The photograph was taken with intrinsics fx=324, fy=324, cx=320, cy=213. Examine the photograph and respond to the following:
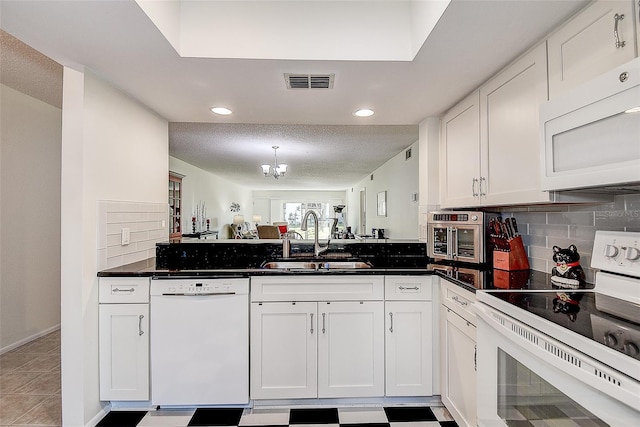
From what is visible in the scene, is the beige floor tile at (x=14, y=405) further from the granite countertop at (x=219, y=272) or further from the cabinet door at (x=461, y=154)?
the cabinet door at (x=461, y=154)

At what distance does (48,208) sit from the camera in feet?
10.9

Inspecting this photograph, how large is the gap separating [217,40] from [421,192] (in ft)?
6.28

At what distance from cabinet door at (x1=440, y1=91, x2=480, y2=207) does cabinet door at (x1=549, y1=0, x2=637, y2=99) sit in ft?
2.05

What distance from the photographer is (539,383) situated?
106 centimetres

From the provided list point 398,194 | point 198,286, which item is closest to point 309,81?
point 198,286

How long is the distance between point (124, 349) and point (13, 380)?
47.8 inches

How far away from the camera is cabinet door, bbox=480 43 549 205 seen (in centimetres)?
149

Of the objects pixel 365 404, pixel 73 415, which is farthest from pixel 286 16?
pixel 73 415

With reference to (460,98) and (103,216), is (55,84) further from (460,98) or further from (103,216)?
(460,98)

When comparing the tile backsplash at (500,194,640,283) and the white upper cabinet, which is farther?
the white upper cabinet

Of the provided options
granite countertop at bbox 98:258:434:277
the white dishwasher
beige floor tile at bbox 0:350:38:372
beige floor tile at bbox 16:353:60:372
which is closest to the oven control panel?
granite countertop at bbox 98:258:434:277

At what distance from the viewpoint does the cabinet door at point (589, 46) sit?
3.57 ft

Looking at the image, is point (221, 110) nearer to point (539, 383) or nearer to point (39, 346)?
point (539, 383)

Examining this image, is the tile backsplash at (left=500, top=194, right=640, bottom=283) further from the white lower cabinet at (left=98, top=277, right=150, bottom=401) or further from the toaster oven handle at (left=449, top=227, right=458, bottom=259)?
the white lower cabinet at (left=98, top=277, right=150, bottom=401)
